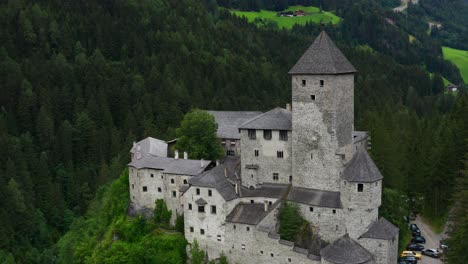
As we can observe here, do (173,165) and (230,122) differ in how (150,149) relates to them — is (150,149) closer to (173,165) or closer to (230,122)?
(173,165)

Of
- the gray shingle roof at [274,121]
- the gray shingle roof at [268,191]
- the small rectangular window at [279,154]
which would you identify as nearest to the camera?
the gray shingle roof at [268,191]

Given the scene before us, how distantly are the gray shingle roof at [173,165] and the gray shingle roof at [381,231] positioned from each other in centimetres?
1921

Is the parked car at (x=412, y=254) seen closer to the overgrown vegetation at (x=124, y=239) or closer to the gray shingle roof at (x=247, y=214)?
the gray shingle roof at (x=247, y=214)

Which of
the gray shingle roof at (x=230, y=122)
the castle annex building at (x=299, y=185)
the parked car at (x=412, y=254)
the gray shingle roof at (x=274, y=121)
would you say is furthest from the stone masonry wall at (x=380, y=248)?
the gray shingle roof at (x=230, y=122)

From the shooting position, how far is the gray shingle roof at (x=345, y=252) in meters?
52.4

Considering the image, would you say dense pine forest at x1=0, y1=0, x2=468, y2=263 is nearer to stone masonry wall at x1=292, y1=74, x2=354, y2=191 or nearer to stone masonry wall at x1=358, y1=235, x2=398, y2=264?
stone masonry wall at x1=358, y1=235, x2=398, y2=264

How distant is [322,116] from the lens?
58.1 m

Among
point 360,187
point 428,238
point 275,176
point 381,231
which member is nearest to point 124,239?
point 275,176

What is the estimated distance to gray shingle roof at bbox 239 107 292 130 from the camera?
62000 mm

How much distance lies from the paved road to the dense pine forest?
5.09ft

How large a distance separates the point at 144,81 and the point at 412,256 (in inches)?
3452

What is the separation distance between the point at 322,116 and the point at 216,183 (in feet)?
41.8

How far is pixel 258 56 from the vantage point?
553 feet

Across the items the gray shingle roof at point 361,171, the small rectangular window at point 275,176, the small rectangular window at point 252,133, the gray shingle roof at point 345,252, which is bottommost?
the gray shingle roof at point 345,252
